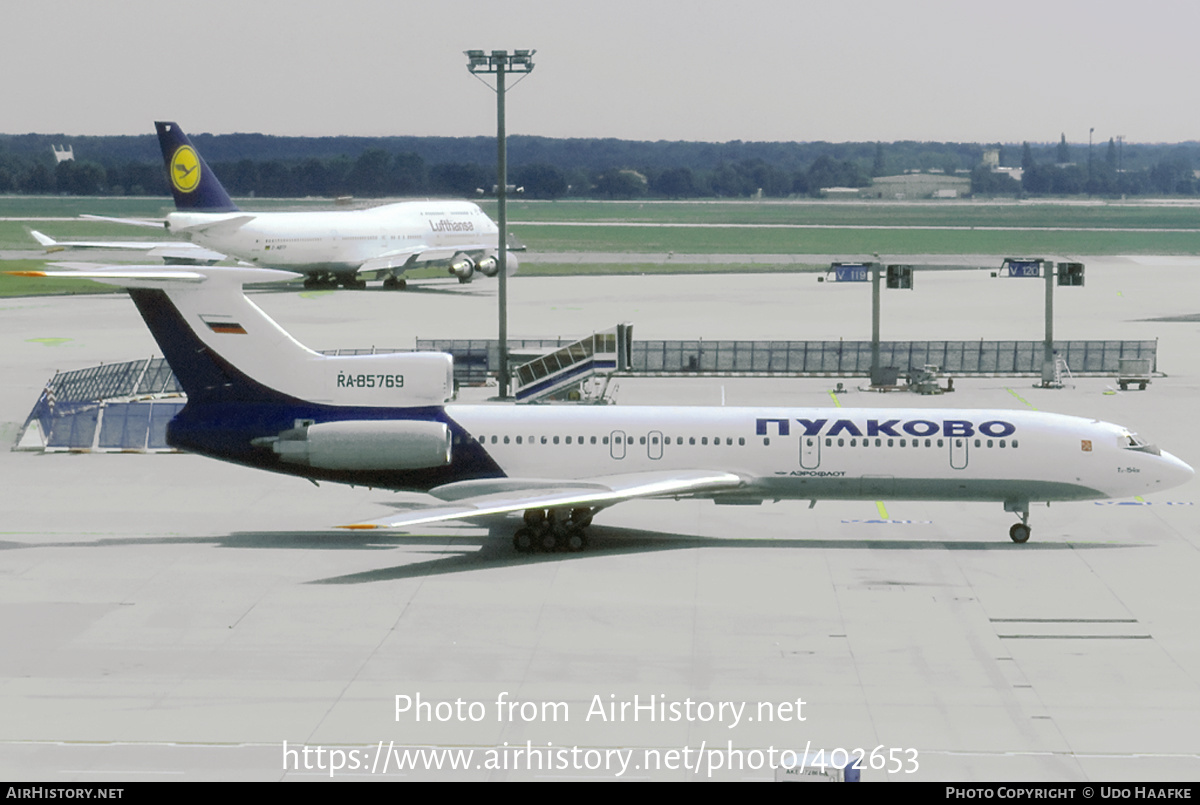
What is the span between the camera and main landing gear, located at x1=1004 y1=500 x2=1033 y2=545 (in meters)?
34.3

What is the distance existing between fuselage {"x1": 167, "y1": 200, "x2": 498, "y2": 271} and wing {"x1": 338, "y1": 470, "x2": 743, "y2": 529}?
207 feet

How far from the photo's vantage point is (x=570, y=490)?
33.2m

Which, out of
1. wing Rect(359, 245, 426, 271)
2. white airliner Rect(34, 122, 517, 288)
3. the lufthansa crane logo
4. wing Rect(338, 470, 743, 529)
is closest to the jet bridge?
wing Rect(338, 470, 743, 529)

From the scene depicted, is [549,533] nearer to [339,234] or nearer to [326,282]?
[339,234]

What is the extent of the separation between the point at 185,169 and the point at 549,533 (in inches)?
2566

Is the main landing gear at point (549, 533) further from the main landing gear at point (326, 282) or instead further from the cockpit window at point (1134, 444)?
the main landing gear at point (326, 282)

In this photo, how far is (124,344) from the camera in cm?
7069

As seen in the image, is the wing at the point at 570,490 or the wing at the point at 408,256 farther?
the wing at the point at 408,256

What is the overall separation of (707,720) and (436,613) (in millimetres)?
7822

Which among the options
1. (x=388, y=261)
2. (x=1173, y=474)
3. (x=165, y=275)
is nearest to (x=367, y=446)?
(x=165, y=275)

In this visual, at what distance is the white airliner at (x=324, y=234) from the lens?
91875 mm

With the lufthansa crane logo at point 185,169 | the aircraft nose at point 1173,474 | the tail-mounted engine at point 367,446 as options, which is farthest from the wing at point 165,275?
the lufthansa crane logo at point 185,169

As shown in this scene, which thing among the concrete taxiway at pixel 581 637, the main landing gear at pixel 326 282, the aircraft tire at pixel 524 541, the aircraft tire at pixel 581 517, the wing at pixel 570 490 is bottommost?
the concrete taxiway at pixel 581 637

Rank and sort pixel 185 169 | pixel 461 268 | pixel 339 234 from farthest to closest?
pixel 461 268 → pixel 339 234 → pixel 185 169
